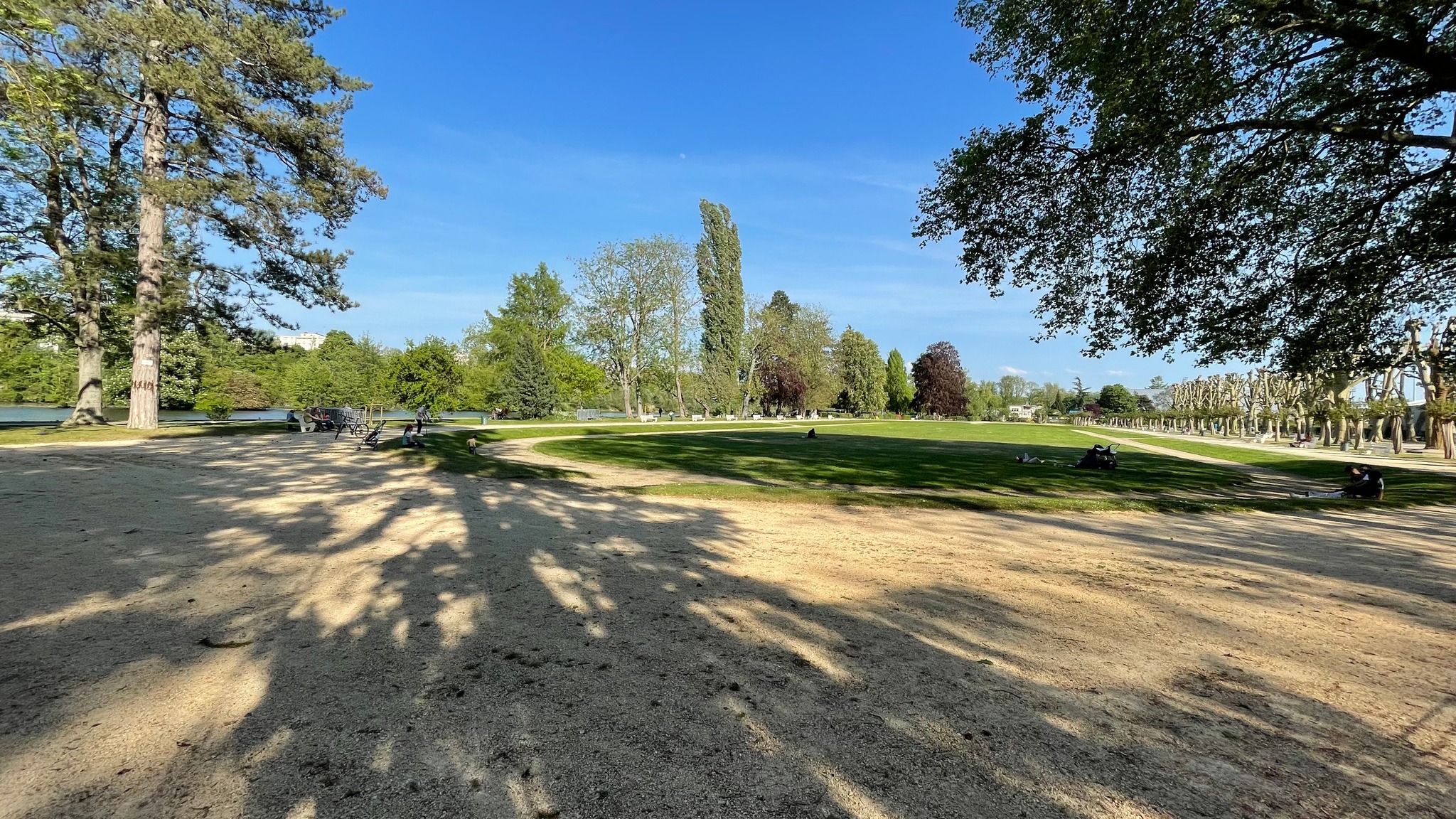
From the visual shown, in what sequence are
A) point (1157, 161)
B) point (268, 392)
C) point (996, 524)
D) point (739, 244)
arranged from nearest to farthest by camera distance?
1. point (996, 524)
2. point (1157, 161)
3. point (268, 392)
4. point (739, 244)

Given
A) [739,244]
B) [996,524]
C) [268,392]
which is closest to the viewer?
[996,524]

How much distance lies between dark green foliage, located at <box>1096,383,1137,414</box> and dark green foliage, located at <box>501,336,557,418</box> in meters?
123

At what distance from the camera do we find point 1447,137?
26.1ft

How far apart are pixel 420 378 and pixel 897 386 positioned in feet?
276

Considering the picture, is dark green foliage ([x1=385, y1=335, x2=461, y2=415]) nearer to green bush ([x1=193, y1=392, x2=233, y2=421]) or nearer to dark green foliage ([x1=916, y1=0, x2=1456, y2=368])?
A: green bush ([x1=193, y1=392, x2=233, y2=421])

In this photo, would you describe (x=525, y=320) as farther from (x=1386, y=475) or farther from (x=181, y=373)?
(x=1386, y=475)

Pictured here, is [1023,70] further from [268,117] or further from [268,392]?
[268,392]

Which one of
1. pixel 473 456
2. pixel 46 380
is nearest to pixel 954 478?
pixel 473 456

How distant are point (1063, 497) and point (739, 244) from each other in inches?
2537

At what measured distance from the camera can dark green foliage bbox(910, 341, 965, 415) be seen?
9956 centimetres

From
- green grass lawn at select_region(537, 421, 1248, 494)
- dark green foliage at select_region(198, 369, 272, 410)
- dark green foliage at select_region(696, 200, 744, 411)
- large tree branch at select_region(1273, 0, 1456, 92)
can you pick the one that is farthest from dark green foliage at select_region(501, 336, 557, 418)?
large tree branch at select_region(1273, 0, 1456, 92)

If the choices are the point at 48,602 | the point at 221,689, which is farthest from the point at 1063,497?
the point at 48,602

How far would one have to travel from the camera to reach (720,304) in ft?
226

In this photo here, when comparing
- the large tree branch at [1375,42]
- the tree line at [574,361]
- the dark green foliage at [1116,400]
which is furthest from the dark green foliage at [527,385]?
the dark green foliage at [1116,400]
